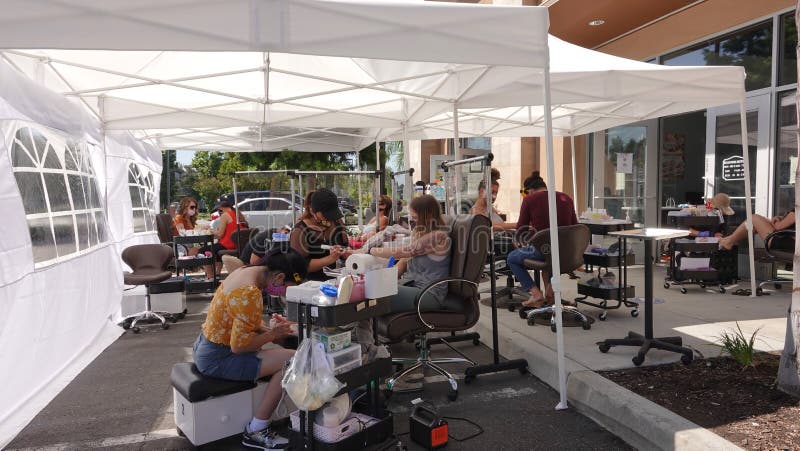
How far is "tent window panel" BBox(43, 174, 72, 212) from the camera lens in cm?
485

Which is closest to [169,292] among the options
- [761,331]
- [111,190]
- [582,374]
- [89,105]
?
[111,190]

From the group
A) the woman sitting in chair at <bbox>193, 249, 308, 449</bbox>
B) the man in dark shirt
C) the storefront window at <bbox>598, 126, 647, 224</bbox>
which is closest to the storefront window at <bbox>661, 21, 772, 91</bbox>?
the storefront window at <bbox>598, 126, 647, 224</bbox>

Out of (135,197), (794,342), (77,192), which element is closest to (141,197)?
(135,197)

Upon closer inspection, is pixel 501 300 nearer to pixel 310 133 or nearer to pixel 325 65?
pixel 325 65

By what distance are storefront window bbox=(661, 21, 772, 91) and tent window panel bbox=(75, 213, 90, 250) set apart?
887 cm

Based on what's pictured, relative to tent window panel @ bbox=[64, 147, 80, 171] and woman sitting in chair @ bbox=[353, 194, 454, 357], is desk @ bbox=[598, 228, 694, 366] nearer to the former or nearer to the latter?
woman sitting in chair @ bbox=[353, 194, 454, 357]

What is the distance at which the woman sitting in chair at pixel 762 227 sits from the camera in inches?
235

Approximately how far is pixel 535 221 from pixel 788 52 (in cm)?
468

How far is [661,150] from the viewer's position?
9375 millimetres

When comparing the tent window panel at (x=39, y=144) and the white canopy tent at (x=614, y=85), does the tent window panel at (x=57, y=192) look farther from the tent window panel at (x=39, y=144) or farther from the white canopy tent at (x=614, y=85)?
the white canopy tent at (x=614, y=85)

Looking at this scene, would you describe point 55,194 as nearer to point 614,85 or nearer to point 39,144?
point 39,144

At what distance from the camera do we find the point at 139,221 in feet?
29.6

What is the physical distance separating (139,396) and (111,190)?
4144 mm

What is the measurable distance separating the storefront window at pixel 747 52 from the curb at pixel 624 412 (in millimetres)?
5800
